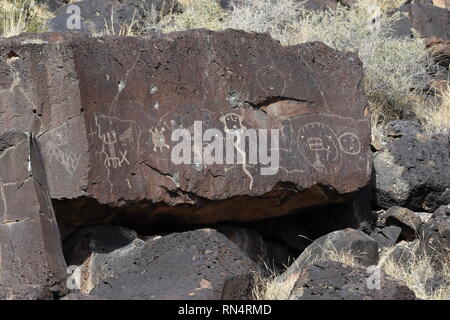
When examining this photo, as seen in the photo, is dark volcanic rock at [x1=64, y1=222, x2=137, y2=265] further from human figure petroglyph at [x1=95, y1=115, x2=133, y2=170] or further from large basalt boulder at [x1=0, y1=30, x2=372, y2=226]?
human figure petroglyph at [x1=95, y1=115, x2=133, y2=170]

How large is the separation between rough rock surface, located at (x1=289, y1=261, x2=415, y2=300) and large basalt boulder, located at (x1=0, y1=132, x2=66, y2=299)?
1494mm

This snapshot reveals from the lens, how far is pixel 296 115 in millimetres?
7668

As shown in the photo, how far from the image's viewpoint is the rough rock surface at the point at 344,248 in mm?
7191

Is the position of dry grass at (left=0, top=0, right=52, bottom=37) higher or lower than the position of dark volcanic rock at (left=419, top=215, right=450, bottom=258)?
higher

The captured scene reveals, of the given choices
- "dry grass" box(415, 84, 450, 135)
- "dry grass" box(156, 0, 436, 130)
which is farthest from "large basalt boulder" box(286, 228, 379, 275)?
"dry grass" box(156, 0, 436, 130)

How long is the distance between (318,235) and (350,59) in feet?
4.97

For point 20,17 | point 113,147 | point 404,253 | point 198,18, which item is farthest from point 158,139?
point 198,18

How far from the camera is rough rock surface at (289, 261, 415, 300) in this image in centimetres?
535

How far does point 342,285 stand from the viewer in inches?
216

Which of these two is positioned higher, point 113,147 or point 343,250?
point 113,147

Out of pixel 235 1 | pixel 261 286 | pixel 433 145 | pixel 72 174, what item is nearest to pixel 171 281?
pixel 261 286

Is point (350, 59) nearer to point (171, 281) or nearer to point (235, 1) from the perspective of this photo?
point (171, 281)

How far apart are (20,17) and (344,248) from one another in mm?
4482

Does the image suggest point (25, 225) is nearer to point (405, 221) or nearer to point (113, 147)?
point (113, 147)
